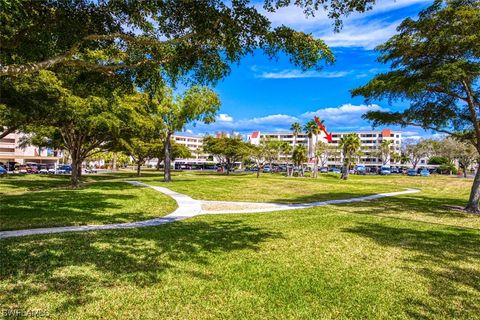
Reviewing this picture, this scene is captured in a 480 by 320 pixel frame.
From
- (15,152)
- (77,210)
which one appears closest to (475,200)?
(77,210)

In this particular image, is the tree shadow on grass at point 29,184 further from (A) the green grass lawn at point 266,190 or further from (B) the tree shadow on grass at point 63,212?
(B) the tree shadow on grass at point 63,212

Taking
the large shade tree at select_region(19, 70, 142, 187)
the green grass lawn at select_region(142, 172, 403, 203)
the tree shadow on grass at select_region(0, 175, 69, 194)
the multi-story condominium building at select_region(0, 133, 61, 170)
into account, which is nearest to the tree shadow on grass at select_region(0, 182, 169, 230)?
the large shade tree at select_region(19, 70, 142, 187)

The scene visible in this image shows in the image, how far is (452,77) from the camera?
48.2 ft

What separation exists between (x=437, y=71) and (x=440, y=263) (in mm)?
10021

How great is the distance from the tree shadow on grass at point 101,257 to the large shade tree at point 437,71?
11.2 metres

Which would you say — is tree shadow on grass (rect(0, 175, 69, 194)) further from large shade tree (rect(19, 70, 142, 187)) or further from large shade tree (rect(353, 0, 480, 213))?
large shade tree (rect(353, 0, 480, 213))

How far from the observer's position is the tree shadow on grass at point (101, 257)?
5.54m

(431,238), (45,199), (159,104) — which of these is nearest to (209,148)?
(159,104)

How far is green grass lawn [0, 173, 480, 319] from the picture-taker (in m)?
5.07

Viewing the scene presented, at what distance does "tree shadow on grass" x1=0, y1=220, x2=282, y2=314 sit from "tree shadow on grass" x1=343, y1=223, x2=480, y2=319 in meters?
3.55

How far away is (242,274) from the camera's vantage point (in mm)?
6594

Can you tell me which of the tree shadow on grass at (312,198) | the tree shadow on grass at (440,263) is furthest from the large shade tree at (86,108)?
the tree shadow on grass at (312,198)

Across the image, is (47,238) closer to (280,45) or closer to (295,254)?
(295,254)

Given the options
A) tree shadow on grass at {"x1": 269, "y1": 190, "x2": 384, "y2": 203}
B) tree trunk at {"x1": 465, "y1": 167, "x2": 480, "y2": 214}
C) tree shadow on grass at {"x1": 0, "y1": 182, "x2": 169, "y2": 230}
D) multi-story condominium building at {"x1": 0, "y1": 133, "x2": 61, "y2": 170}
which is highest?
multi-story condominium building at {"x1": 0, "y1": 133, "x2": 61, "y2": 170}
